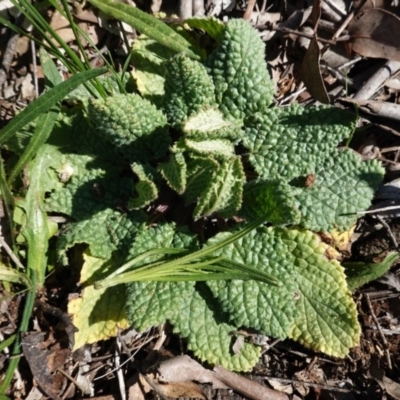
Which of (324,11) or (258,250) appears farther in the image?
(324,11)

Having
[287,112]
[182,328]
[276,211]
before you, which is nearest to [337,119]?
[287,112]

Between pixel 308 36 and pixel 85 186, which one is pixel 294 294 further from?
pixel 308 36

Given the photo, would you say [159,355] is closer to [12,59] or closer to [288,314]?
[288,314]

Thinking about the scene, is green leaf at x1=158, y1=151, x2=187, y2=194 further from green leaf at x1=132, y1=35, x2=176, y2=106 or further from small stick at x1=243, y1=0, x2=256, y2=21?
small stick at x1=243, y1=0, x2=256, y2=21

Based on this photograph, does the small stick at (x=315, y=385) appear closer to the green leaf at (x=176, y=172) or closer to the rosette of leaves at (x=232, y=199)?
the rosette of leaves at (x=232, y=199)

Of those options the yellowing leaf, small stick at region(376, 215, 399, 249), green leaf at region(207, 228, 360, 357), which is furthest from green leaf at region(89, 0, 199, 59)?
small stick at region(376, 215, 399, 249)
